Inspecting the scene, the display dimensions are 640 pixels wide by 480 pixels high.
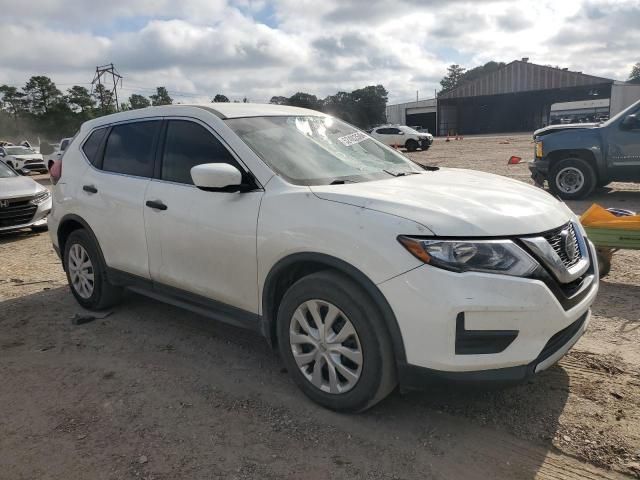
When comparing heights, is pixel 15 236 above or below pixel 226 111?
below

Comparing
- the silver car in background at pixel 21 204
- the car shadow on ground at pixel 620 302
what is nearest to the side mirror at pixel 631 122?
the car shadow on ground at pixel 620 302

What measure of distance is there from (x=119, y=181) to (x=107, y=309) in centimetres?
135

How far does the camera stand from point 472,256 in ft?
8.15

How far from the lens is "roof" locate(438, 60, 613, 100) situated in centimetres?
5572

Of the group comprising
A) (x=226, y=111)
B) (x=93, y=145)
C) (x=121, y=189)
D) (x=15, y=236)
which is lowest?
(x=15, y=236)

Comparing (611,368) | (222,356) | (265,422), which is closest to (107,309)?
(222,356)

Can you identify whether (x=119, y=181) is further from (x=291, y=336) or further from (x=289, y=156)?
(x=291, y=336)

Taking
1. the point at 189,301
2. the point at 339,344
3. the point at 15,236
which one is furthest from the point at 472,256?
the point at 15,236

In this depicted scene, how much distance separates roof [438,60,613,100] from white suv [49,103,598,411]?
59.8 metres

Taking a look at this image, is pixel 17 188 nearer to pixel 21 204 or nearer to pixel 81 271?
pixel 21 204

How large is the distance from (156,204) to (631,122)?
8629 millimetres

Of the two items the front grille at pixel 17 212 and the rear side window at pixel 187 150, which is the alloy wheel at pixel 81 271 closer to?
the rear side window at pixel 187 150

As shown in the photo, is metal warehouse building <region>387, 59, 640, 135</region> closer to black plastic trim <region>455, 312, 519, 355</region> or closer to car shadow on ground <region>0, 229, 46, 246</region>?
car shadow on ground <region>0, 229, 46, 246</region>

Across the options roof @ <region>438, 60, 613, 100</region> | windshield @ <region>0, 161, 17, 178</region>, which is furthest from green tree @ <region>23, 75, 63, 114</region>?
windshield @ <region>0, 161, 17, 178</region>
